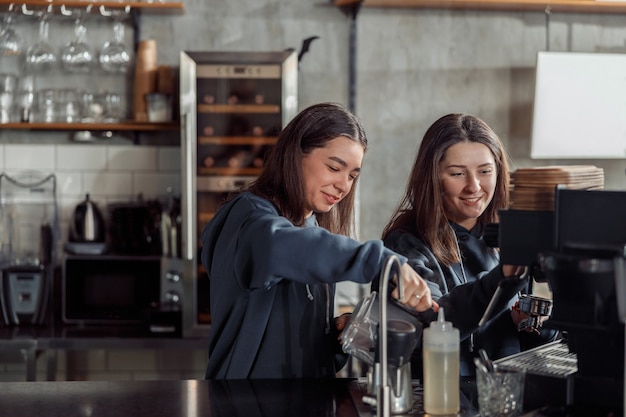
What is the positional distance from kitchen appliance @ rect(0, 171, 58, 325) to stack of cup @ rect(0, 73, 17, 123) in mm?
344

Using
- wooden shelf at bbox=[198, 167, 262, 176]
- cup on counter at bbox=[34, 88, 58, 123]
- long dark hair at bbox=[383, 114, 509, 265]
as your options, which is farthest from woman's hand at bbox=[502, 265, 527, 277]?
cup on counter at bbox=[34, 88, 58, 123]

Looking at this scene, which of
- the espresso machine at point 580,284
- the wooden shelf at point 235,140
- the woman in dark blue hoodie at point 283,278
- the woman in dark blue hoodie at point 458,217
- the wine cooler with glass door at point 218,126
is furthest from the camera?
the wooden shelf at point 235,140

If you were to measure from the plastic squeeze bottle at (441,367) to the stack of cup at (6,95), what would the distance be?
3.53m

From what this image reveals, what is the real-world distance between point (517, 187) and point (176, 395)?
3.06 ft

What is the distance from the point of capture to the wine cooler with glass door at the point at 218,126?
446 centimetres

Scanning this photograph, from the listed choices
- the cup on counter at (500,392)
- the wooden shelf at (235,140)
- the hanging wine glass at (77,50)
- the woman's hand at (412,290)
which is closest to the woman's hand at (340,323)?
the woman's hand at (412,290)

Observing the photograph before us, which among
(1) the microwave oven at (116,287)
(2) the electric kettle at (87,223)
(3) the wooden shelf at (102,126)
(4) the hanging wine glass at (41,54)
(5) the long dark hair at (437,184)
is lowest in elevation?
(1) the microwave oven at (116,287)

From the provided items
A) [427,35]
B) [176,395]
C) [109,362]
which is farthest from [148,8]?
[176,395]

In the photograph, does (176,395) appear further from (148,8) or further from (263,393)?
(148,8)

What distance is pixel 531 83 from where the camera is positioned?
5.23m

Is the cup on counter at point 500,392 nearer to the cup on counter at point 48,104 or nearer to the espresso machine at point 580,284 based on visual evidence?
the espresso machine at point 580,284

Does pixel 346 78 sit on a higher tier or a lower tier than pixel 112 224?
higher

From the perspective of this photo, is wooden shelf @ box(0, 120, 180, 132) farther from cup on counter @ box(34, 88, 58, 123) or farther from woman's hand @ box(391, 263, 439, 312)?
woman's hand @ box(391, 263, 439, 312)

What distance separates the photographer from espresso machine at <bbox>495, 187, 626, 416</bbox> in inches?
65.4
